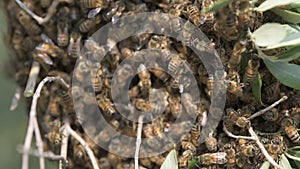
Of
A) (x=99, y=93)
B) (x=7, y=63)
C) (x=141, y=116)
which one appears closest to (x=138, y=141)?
(x=141, y=116)

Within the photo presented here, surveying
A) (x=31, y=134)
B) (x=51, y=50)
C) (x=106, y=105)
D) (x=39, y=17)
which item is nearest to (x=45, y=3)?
(x=39, y=17)

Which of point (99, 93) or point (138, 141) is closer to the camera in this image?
point (138, 141)

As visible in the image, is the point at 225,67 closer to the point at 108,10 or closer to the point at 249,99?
the point at 249,99

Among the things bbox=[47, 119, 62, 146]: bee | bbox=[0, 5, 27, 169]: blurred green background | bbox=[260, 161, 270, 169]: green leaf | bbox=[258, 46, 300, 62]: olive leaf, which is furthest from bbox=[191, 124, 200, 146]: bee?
bbox=[0, 5, 27, 169]: blurred green background

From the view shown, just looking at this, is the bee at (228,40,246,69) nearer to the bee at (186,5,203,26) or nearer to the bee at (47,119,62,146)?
the bee at (186,5,203,26)

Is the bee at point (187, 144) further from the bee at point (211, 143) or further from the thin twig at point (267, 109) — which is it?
the thin twig at point (267, 109)
